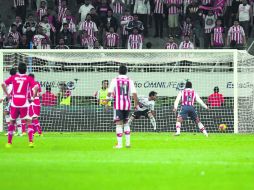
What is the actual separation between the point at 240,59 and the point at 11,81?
Result: 42.8 ft

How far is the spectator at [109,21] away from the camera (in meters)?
38.5

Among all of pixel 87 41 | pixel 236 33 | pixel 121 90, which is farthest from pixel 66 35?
pixel 121 90

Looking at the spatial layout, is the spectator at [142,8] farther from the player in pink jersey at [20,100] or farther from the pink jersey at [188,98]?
the player in pink jersey at [20,100]

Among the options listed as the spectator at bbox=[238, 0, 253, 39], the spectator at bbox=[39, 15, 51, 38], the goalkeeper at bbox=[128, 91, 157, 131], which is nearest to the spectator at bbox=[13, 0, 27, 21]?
the spectator at bbox=[39, 15, 51, 38]

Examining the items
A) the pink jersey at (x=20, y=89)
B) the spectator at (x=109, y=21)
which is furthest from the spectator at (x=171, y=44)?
the pink jersey at (x=20, y=89)

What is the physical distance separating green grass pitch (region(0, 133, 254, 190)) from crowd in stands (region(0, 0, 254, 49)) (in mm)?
14853

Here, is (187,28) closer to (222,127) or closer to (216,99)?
(216,99)

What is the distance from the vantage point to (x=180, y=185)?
42.6 ft

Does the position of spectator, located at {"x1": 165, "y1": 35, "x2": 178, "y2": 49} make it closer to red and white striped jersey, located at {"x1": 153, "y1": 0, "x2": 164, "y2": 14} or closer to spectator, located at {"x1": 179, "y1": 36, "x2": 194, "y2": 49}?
spectator, located at {"x1": 179, "y1": 36, "x2": 194, "y2": 49}

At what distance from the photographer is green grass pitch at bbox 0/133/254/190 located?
43.0ft

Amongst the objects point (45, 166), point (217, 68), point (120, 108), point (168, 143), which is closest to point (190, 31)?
point (217, 68)

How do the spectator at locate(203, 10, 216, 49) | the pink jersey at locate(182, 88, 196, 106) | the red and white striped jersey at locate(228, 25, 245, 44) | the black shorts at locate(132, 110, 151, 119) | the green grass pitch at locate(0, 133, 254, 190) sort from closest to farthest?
the green grass pitch at locate(0, 133, 254, 190)
the pink jersey at locate(182, 88, 196, 106)
the black shorts at locate(132, 110, 151, 119)
the red and white striped jersey at locate(228, 25, 245, 44)
the spectator at locate(203, 10, 216, 49)

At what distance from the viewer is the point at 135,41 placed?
125ft

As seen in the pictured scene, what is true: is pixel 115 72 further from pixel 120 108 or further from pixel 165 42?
pixel 120 108
